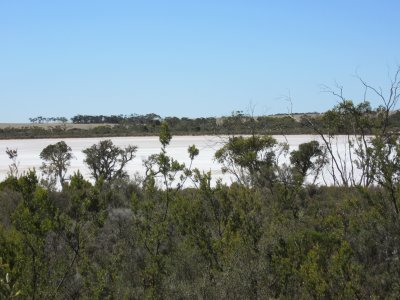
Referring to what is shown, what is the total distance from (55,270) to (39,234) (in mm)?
1262

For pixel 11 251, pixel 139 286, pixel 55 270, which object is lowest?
pixel 139 286

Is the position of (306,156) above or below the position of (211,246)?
above

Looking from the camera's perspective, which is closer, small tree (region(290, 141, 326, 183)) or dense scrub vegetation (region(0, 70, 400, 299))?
dense scrub vegetation (region(0, 70, 400, 299))

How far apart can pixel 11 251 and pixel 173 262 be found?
4115 mm

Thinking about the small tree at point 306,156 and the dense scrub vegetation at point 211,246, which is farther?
the small tree at point 306,156

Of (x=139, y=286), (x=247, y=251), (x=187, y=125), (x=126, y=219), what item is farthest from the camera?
(x=187, y=125)

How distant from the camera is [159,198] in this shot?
890 centimetres

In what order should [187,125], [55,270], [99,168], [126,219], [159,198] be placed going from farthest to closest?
1. [187,125]
2. [99,168]
3. [126,219]
4. [159,198]
5. [55,270]

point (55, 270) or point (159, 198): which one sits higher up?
point (159, 198)

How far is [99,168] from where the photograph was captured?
23.4 metres

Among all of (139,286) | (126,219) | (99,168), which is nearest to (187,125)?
(99,168)

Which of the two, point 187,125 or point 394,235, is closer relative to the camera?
point 394,235

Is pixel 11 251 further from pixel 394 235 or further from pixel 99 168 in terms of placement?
pixel 99 168

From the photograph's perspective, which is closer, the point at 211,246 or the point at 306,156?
the point at 211,246
